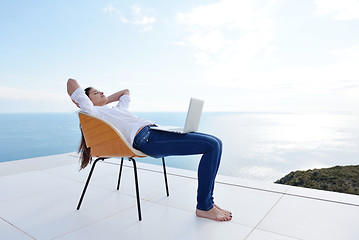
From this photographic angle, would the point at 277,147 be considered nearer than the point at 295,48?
No

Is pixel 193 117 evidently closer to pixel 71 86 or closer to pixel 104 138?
pixel 104 138

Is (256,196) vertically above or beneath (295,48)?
beneath

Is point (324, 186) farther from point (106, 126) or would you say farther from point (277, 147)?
point (277, 147)

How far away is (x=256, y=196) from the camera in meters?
2.12

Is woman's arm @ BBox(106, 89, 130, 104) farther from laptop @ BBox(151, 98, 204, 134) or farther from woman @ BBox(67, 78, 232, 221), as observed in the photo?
laptop @ BBox(151, 98, 204, 134)

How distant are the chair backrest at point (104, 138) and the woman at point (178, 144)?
0.20ft

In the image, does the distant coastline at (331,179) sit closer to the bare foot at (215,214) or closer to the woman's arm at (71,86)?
the bare foot at (215,214)

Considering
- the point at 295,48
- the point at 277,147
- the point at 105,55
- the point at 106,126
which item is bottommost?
the point at 277,147

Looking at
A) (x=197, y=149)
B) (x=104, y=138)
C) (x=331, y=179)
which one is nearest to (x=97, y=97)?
(x=104, y=138)

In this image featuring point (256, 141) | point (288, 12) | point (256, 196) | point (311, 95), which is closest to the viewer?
point (256, 196)

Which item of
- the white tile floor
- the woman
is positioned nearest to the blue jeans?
the woman

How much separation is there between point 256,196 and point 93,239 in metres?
1.26

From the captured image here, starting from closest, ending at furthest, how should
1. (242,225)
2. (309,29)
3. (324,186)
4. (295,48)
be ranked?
(242,225), (324,186), (309,29), (295,48)

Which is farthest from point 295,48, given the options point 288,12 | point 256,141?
point 288,12
